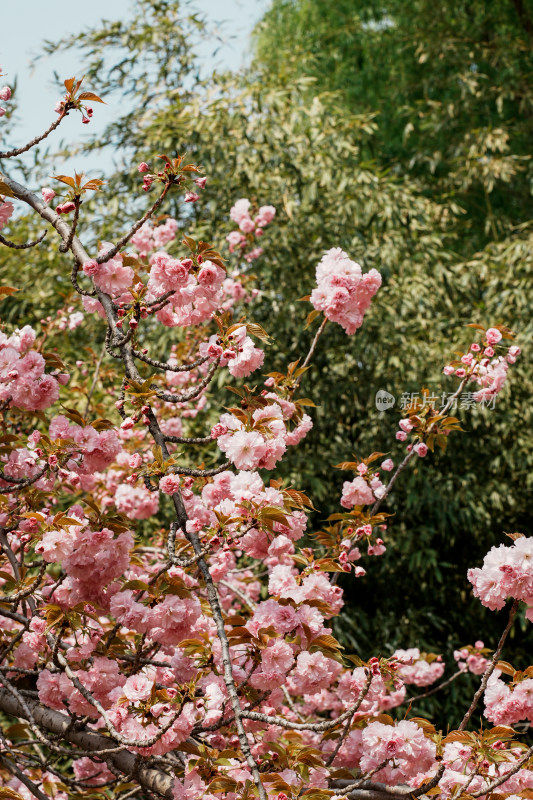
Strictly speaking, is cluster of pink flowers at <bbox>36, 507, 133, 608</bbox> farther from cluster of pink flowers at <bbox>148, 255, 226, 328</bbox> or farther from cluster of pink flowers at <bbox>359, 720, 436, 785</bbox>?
cluster of pink flowers at <bbox>359, 720, 436, 785</bbox>

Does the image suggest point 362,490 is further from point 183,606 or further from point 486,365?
point 183,606

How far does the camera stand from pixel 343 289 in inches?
66.2

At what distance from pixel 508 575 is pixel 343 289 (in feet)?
2.19

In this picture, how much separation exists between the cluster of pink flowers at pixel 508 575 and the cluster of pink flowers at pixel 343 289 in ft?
1.85

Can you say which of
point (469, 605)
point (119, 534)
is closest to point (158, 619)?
point (119, 534)

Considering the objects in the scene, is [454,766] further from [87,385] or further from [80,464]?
[87,385]

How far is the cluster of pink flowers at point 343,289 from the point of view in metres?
1.69

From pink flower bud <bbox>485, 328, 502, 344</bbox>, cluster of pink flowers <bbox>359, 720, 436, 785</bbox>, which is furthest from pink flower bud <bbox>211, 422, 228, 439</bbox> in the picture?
pink flower bud <bbox>485, 328, 502, 344</bbox>

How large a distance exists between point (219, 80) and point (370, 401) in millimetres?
1967

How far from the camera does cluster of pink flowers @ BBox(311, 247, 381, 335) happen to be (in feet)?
5.56

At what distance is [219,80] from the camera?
4.41m

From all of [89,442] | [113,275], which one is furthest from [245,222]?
[89,442]
